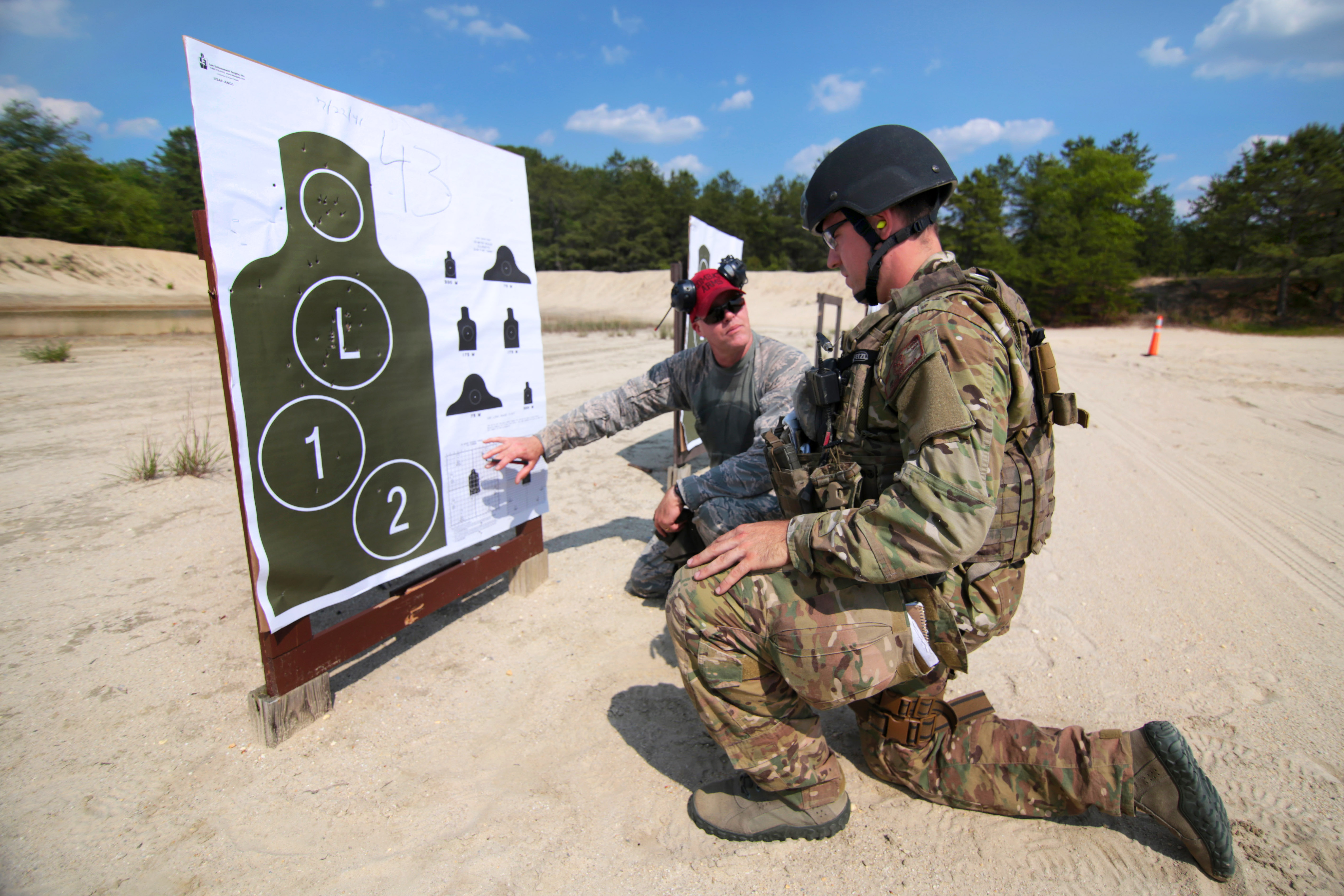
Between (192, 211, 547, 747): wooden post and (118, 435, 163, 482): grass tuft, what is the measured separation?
3052 millimetres

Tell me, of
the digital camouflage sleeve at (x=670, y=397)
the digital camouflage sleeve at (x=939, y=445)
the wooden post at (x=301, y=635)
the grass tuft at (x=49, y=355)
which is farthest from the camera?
the grass tuft at (x=49, y=355)

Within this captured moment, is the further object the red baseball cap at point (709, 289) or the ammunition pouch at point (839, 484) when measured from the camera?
the red baseball cap at point (709, 289)

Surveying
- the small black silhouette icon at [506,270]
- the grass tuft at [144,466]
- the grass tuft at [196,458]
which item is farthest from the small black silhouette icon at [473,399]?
the grass tuft at [144,466]

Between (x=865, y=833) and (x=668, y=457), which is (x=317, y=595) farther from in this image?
(x=668, y=457)

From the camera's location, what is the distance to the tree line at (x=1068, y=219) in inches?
822

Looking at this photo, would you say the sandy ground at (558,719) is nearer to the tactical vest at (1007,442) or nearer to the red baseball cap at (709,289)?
the tactical vest at (1007,442)

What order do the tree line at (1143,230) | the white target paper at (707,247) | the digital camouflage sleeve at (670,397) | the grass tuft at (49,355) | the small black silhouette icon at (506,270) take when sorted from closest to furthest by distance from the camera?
the small black silhouette icon at (506,270) → the digital camouflage sleeve at (670,397) → the white target paper at (707,247) → the grass tuft at (49,355) → the tree line at (1143,230)

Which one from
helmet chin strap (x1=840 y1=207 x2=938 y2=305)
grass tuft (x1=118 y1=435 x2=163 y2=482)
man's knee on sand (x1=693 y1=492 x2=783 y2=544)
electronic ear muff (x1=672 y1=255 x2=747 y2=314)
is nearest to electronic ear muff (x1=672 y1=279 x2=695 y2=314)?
electronic ear muff (x1=672 y1=255 x2=747 y2=314)

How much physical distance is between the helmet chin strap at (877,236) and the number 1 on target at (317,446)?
1951 millimetres

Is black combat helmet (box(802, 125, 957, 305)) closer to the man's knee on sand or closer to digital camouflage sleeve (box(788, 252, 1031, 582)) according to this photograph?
digital camouflage sleeve (box(788, 252, 1031, 582))

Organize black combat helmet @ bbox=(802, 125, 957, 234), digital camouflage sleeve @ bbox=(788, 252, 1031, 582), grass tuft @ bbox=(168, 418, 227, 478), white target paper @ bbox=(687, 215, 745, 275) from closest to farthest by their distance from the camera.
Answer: digital camouflage sleeve @ bbox=(788, 252, 1031, 582) → black combat helmet @ bbox=(802, 125, 957, 234) → grass tuft @ bbox=(168, 418, 227, 478) → white target paper @ bbox=(687, 215, 745, 275)

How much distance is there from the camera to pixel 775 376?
10.7 ft

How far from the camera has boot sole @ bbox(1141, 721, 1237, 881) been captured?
64.8 inches

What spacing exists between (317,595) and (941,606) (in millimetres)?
2174
